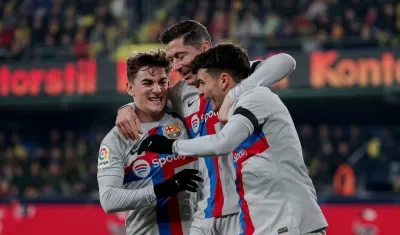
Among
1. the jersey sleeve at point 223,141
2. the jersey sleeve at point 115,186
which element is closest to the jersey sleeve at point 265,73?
the jersey sleeve at point 223,141

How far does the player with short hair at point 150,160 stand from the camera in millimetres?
5395

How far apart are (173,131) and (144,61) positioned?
474 millimetres

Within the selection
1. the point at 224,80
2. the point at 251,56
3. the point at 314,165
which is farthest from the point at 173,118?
the point at 251,56

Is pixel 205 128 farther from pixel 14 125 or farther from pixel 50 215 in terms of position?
pixel 14 125

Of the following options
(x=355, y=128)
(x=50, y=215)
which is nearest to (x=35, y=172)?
(x=50, y=215)

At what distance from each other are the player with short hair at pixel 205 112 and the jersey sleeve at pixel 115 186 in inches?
5.3

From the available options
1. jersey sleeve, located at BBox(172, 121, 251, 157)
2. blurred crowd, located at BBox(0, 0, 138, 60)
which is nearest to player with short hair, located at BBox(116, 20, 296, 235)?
jersey sleeve, located at BBox(172, 121, 251, 157)

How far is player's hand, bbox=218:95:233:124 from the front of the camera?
4.80 meters

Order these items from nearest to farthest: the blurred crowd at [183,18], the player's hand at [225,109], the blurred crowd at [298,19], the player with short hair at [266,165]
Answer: the player with short hair at [266,165]
the player's hand at [225,109]
the blurred crowd at [298,19]
the blurred crowd at [183,18]

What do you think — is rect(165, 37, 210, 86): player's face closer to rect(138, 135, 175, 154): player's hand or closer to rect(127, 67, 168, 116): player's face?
rect(127, 67, 168, 116): player's face

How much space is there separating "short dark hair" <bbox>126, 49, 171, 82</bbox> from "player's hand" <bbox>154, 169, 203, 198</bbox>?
728 millimetres

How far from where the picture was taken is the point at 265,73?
5.09 meters

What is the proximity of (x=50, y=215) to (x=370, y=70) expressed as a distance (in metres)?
7.92

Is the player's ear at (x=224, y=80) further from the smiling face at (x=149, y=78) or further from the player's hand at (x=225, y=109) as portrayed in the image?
the smiling face at (x=149, y=78)
